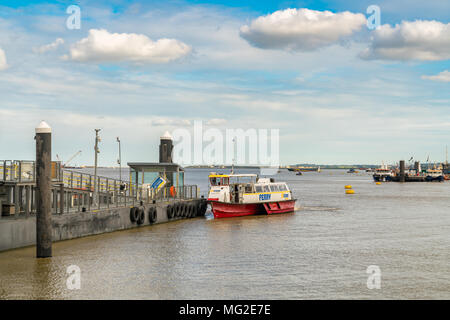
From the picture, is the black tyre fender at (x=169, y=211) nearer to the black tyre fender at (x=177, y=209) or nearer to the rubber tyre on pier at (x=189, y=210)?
the black tyre fender at (x=177, y=209)

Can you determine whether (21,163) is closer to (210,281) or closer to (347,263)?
(210,281)

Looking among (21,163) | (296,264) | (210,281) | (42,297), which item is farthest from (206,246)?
(42,297)

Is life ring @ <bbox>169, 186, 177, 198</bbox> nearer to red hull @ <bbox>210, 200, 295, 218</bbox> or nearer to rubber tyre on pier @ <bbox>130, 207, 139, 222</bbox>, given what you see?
red hull @ <bbox>210, 200, 295, 218</bbox>

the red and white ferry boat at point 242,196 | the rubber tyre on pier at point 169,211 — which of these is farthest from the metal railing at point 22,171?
the red and white ferry boat at point 242,196

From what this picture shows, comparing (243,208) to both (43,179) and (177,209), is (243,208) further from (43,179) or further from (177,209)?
(43,179)

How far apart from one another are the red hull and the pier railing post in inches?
874

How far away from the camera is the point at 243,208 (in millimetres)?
45000

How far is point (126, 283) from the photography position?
1928 centimetres

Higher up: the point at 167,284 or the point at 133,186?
the point at 133,186

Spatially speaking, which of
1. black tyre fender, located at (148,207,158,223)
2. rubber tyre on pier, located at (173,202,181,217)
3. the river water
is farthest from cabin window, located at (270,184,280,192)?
black tyre fender, located at (148,207,158,223)

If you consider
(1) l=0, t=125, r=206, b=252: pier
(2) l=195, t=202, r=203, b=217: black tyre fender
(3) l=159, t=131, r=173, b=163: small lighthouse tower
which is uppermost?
(3) l=159, t=131, r=173, b=163: small lighthouse tower

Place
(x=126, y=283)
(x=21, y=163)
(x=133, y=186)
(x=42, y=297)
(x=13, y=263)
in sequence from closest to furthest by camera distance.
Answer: (x=42, y=297) < (x=126, y=283) < (x=13, y=263) < (x=21, y=163) < (x=133, y=186)

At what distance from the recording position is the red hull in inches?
1716
